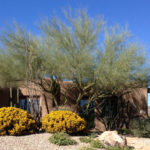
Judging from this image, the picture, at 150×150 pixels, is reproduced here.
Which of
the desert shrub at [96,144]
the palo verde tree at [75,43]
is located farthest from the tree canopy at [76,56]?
the desert shrub at [96,144]

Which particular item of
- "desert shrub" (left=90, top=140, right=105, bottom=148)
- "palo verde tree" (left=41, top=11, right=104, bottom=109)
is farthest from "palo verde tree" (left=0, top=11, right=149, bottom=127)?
"desert shrub" (left=90, top=140, right=105, bottom=148)

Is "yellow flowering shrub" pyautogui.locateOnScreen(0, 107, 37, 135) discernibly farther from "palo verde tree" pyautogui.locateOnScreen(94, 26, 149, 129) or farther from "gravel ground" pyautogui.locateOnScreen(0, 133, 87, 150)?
"palo verde tree" pyautogui.locateOnScreen(94, 26, 149, 129)

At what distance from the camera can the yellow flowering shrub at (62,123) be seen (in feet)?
28.2

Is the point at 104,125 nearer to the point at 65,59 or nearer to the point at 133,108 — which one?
the point at 133,108

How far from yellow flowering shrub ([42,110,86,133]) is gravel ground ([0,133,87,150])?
2.05 ft

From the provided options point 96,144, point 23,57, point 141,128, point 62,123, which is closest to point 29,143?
point 62,123

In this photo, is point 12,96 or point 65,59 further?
point 12,96

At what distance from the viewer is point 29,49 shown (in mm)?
10812

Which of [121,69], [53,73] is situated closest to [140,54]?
[121,69]

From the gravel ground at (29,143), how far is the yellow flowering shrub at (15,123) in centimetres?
32

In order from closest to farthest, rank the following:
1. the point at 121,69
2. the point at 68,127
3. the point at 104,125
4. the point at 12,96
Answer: the point at 68,127 → the point at 121,69 → the point at 104,125 → the point at 12,96

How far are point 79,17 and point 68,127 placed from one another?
517 cm

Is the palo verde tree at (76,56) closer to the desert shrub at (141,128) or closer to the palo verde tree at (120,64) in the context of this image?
the palo verde tree at (120,64)

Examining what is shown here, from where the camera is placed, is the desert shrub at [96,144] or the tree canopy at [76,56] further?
the tree canopy at [76,56]
